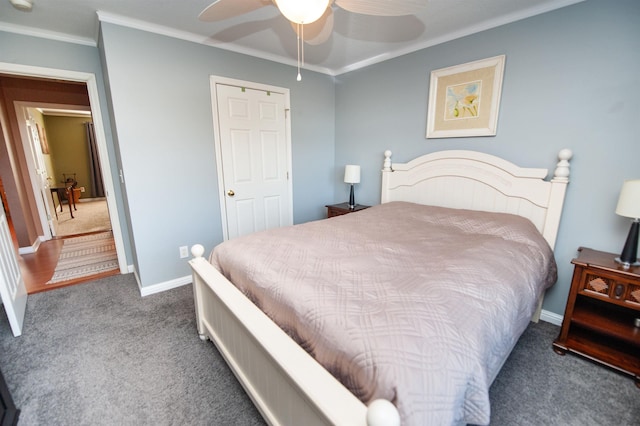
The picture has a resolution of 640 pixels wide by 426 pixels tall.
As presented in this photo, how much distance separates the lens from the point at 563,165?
1964 millimetres

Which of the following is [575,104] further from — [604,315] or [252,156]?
[252,156]

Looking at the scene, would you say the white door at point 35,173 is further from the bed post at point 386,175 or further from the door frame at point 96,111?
the bed post at point 386,175

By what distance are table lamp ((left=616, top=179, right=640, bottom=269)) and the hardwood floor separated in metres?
4.44

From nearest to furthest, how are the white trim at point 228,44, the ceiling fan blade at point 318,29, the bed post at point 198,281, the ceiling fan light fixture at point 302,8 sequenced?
the ceiling fan light fixture at point 302,8 < the ceiling fan blade at point 318,29 < the bed post at point 198,281 < the white trim at point 228,44

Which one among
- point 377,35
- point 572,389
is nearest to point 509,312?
point 572,389

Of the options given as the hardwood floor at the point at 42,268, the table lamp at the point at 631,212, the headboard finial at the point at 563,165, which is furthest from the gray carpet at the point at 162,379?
the headboard finial at the point at 563,165

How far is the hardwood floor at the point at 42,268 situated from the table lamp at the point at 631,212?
4.44m

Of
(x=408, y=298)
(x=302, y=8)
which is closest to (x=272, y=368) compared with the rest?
(x=408, y=298)

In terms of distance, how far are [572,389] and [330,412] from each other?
168 centimetres

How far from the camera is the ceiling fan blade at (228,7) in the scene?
1.39 meters

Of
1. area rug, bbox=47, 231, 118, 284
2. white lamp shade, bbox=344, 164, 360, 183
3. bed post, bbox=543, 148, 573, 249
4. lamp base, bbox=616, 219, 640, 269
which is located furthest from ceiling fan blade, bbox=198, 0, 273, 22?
area rug, bbox=47, 231, 118, 284

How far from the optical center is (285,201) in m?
3.52

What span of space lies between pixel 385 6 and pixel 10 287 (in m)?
3.23

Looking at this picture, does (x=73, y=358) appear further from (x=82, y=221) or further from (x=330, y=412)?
(x=82, y=221)
